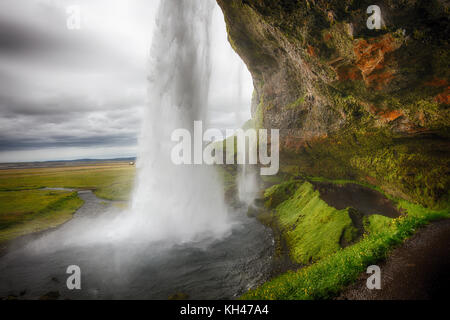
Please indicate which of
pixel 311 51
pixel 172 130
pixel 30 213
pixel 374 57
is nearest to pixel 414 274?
pixel 374 57

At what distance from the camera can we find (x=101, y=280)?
1272cm

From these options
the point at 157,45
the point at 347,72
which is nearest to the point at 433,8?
the point at 347,72

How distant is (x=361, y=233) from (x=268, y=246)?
7.17 meters

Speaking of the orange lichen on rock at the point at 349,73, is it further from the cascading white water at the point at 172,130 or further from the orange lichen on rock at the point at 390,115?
the cascading white water at the point at 172,130

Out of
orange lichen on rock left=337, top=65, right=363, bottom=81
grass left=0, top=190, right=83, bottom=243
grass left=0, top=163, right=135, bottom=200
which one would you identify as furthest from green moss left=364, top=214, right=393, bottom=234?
grass left=0, top=163, right=135, bottom=200

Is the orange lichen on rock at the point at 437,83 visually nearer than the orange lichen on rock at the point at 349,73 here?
Yes

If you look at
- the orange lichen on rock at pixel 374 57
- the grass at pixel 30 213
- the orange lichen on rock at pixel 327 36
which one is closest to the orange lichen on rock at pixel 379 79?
the orange lichen on rock at pixel 374 57

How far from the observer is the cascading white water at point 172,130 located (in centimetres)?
2133

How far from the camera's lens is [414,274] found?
732 centimetres

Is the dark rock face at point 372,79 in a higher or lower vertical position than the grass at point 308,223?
higher

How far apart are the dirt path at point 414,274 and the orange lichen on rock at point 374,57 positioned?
9.84 meters

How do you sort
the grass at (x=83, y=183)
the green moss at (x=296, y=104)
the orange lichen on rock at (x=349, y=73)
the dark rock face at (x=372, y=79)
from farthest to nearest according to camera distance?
the grass at (x=83, y=183) → the green moss at (x=296, y=104) → the orange lichen on rock at (x=349, y=73) → the dark rock face at (x=372, y=79)

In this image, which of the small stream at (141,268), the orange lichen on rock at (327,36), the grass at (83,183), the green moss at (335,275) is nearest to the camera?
the green moss at (335,275)
